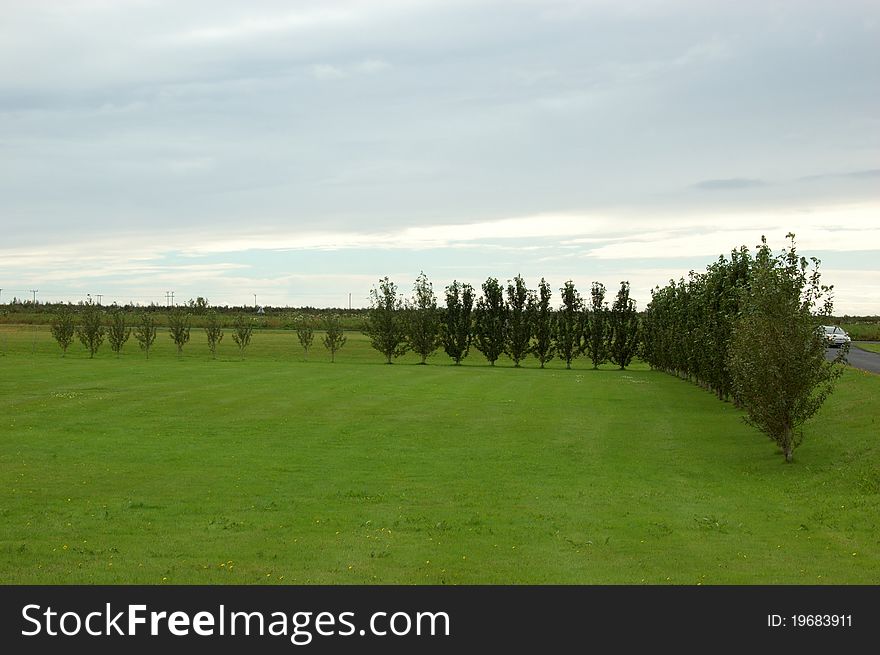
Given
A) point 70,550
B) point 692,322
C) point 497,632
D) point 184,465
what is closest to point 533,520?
point 497,632

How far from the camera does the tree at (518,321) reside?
68812 millimetres

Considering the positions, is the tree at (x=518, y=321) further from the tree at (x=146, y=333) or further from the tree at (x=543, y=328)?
the tree at (x=146, y=333)

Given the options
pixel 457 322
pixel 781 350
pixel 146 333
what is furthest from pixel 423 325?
pixel 781 350

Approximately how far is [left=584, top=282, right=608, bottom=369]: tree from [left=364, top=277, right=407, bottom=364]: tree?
1458 cm

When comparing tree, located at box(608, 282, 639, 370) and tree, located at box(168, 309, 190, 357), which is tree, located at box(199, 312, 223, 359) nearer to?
tree, located at box(168, 309, 190, 357)

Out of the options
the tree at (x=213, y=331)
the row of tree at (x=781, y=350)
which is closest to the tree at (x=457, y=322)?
the tree at (x=213, y=331)

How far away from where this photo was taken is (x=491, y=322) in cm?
6994

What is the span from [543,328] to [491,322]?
4371mm

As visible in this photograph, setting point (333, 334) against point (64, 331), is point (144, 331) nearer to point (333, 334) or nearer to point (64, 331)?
point (64, 331)

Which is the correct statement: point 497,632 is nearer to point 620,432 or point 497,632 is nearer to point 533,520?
point 533,520

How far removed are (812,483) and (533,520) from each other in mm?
7369

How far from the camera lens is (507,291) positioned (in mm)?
70375

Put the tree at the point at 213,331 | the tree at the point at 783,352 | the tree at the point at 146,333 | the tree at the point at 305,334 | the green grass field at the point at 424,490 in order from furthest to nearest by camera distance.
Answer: the tree at the point at 305,334 < the tree at the point at 213,331 < the tree at the point at 146,333 < the tree at the point at 783,352 < the green grass field at the point at 424,490

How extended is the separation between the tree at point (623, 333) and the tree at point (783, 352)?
4523 cm
